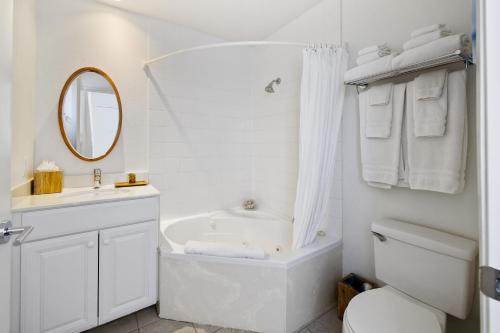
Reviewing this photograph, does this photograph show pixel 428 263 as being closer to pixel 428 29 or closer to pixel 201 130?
pixel 428 29

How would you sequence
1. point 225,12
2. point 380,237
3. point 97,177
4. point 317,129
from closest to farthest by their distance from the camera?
1. point 380,237
2. point 317,129
3. point 97,177
4. point 225,12

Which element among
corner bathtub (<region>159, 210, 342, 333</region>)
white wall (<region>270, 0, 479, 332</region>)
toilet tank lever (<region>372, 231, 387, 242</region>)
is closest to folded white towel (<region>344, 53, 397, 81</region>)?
white wall (<region>270, 0, 479, 332</region>)

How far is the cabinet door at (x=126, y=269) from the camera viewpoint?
1609 millimetres

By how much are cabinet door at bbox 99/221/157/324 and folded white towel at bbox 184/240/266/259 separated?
1.01ft

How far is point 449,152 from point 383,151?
383 millimetres

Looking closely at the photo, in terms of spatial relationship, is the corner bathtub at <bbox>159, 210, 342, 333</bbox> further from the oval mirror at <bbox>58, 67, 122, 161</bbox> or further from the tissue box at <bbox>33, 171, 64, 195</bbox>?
the oval mirror at <bbox>58, 67, 122, 161</bbox>

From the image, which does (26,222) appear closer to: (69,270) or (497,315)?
(69,270)

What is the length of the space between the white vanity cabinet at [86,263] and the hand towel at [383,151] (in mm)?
1626

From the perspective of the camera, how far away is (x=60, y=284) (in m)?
1.46

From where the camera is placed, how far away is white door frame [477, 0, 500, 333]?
53cm

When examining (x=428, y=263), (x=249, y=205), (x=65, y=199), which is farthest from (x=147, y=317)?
(x=428, y=263)

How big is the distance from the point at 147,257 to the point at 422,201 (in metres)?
1.97

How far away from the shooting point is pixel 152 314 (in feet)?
6.19

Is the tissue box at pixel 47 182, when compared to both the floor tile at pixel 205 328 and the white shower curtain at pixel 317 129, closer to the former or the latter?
the floor tile at pixel 205 328
